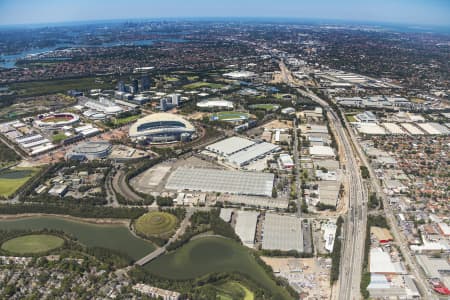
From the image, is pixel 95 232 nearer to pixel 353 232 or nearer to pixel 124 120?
pixel 353 232

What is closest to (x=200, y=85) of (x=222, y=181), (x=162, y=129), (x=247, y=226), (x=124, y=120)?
(x=124, y=120)

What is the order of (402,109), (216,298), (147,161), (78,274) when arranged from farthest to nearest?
(402,109)
(147,161)
(78,274)
(216,298)

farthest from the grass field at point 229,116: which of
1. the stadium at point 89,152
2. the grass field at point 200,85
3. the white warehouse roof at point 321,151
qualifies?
the stadium at point 89,152

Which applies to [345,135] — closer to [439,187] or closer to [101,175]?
[439,187]

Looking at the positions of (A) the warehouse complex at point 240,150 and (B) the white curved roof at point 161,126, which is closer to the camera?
(A) the warehouse complex at point 240,150

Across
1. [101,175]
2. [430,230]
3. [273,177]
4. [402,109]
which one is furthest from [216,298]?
[402,109]

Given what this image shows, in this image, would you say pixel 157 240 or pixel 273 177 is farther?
pixel 273 177

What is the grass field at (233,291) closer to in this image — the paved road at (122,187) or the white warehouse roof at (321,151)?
the paved road at (122,187)
